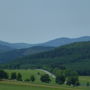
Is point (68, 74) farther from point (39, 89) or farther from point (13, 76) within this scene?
point (39, 89)

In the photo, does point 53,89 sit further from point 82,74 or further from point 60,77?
point 82,74

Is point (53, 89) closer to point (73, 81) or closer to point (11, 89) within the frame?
point (11, 89)

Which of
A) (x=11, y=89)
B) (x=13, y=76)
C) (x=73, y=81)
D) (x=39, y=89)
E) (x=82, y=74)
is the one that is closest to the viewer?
(x=11, y=89)

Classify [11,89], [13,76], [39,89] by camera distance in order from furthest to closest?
1. [13,76]
2. [39,89]
3. [11,89]

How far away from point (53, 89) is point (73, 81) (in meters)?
29.1

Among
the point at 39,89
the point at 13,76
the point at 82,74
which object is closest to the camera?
the point at 39,89

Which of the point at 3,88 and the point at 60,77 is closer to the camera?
the point at 3,88

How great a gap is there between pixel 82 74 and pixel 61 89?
97903mm

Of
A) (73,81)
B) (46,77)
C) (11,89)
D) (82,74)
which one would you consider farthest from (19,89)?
(82,74)

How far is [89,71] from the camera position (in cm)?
17450

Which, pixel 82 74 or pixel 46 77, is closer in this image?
pixel 46 77

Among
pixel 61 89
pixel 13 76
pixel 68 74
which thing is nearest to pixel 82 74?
pixel 68 74

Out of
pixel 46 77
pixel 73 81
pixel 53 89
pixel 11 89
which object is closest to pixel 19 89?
pixel 11 89

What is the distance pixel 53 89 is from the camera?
72.2 metres
